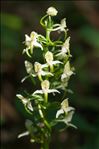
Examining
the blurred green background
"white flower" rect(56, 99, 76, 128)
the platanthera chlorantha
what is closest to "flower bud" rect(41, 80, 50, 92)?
the platanthera chlorantha

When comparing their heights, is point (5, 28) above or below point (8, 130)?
above

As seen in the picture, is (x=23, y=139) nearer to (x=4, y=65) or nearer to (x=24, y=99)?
(x=4, y=65)

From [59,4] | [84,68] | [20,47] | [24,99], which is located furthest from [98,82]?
[24,99]

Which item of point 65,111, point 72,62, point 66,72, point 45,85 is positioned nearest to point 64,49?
point 66,72

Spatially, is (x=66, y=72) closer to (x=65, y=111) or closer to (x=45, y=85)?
(x=45, y=85)

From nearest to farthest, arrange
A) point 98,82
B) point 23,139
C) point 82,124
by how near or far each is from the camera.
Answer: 1. point 82,124
2. point 23,139
3. point 98,82

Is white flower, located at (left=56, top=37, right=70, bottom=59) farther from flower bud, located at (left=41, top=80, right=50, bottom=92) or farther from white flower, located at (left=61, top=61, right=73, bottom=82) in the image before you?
flower bud, located at (left=41, top=80, right=50, bottom=92)

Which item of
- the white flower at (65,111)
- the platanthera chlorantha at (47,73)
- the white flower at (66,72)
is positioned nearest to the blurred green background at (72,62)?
the white flower at (65,111)

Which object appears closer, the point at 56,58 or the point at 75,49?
the point at 56,58
